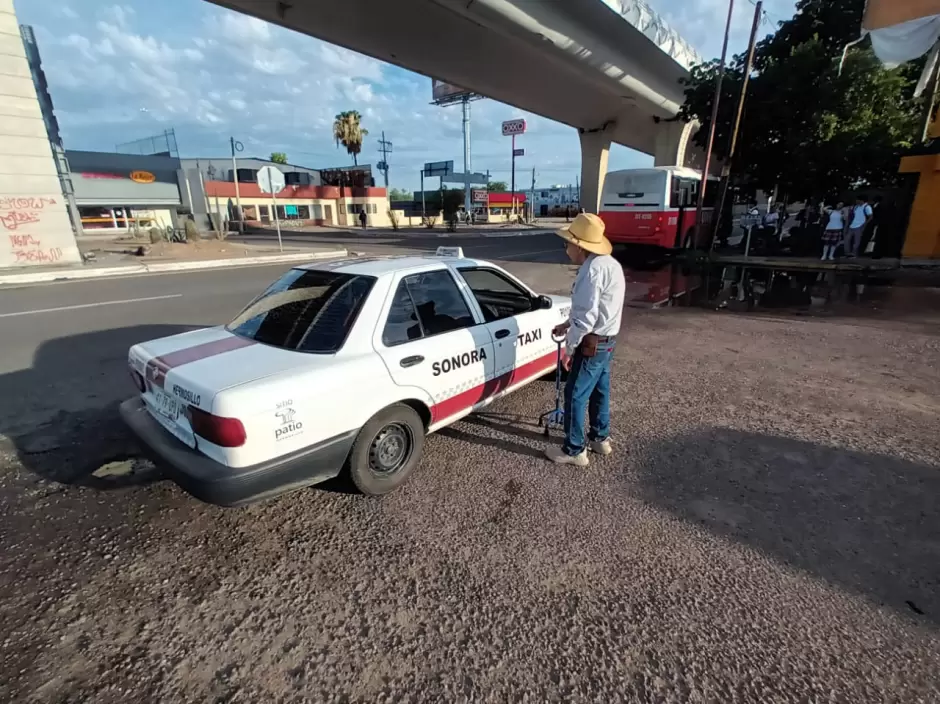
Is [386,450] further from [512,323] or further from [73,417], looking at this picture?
[73,417]

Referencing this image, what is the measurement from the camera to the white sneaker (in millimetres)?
3521

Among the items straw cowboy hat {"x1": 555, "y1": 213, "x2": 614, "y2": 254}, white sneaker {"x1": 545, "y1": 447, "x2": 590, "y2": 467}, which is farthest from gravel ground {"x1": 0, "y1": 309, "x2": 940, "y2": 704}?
straw cowboy hat {"x1": 555, "y1": 213, "x2": 614, "y2": 254}

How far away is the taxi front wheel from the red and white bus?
14.8m

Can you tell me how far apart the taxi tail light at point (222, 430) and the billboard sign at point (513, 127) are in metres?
65.7

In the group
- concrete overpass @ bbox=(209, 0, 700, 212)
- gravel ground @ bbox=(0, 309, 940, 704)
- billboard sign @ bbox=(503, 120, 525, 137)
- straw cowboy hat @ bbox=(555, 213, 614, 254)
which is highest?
billboard sign @ bbox=(503, 120, 525, 137)

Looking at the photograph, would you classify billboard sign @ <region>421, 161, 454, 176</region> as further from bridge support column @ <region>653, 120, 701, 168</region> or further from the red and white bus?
the red and white bus

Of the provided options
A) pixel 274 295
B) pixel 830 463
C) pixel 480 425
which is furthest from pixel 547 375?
pixel 274 295

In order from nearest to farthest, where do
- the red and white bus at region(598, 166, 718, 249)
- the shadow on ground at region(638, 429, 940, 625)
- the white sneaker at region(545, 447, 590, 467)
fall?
1. the shadow on ground at region(638, 429, 940, 625)
2. the white sneaker at region(545, 447, 590, 467)
3. the red and white bus at region(598, 166, 718, 249)

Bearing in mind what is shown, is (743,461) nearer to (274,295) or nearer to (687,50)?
(274,295)

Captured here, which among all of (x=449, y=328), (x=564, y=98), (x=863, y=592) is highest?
(x=564, y=98)

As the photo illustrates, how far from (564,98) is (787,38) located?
1136 cm

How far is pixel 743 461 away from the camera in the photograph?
3.58 m

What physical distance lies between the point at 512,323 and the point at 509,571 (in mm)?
2003

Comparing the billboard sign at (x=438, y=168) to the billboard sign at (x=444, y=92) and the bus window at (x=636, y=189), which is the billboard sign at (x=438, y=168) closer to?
the billboard sign at (x=444, y=92)
